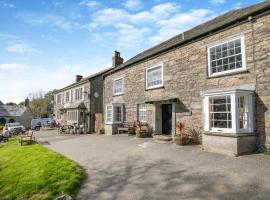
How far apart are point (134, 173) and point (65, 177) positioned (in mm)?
2507

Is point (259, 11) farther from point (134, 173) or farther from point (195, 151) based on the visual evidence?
point (134, 173)

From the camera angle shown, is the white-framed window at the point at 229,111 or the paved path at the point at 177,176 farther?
the white-framed window at the point at 229,111

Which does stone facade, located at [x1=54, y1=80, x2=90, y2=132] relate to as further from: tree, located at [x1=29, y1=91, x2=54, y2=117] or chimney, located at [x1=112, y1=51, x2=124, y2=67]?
tree, located at [x1=29, y1=91, x2=54, y2=117]

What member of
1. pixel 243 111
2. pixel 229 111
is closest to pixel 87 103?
pixel 229 111

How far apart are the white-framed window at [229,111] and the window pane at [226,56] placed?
1746 mm

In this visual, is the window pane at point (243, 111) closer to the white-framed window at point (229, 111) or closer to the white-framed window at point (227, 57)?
the white-framed window at point (229, 111)

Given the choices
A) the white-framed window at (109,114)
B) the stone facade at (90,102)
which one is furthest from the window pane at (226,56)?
the stone facade at (90,102)

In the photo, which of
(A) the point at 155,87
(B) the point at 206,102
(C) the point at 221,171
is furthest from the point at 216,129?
(A) the point at 155,87

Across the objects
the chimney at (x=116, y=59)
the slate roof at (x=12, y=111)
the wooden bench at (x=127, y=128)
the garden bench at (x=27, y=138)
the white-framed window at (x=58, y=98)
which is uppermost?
the chimney at (x=116, y=59)

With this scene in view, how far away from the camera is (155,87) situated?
51.3 feet

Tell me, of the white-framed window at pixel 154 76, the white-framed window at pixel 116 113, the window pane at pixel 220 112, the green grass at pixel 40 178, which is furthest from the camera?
the white-framed window at pixel 116 113

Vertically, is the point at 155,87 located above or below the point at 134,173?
above

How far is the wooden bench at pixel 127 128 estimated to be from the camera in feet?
57.4

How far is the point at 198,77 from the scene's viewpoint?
12328 mm
